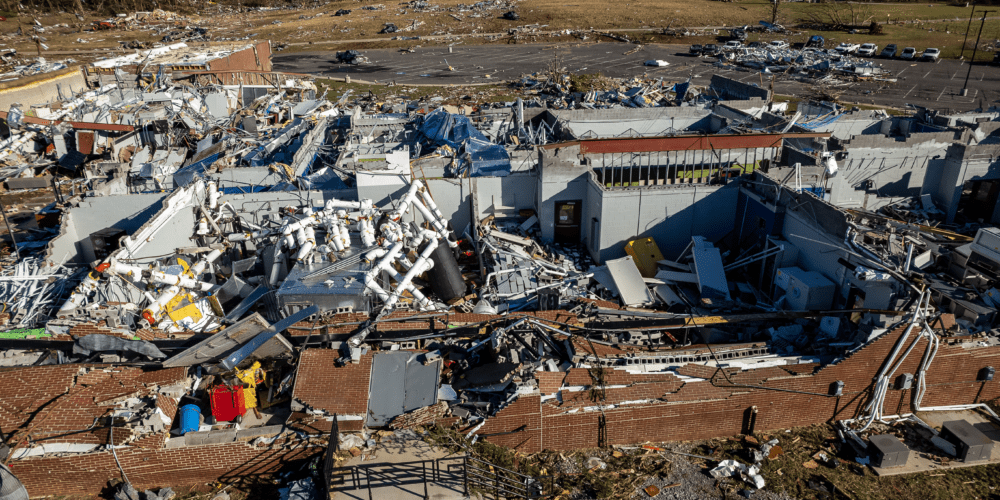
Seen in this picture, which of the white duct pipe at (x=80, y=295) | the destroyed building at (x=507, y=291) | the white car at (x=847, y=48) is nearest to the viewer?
the destroyed building at (x=507, y=291)

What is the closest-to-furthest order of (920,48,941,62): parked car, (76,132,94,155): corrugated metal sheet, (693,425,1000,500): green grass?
(693,425,1000,500): green grass, (76,132,94,155): corrugated metal sheet, (920,48,941,62): parked car

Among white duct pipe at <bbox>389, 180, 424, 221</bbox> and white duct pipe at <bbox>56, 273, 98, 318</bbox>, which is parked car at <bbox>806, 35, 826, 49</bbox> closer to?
white duct pipe at <bbox>389, 180, 424, 221</bbox>

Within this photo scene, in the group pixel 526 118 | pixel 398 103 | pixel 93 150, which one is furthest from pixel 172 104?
pixel 526 118

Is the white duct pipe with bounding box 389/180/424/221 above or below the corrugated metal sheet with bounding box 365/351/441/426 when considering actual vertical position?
above

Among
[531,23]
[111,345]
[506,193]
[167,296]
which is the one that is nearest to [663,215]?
[506,193]

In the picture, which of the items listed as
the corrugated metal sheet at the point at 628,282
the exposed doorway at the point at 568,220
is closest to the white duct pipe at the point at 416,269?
the exposed doorway at the point at 568,220

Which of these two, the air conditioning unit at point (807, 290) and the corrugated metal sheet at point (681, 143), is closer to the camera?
the air conditioning unit at point (807, 290)

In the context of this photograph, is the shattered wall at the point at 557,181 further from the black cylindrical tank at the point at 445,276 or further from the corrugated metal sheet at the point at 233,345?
the corrugated metal sheet at the point at 233,345

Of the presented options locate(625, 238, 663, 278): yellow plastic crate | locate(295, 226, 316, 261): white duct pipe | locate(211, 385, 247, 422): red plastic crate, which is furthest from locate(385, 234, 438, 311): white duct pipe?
locate(625, 238, 663, 278): yellow plastic crate
